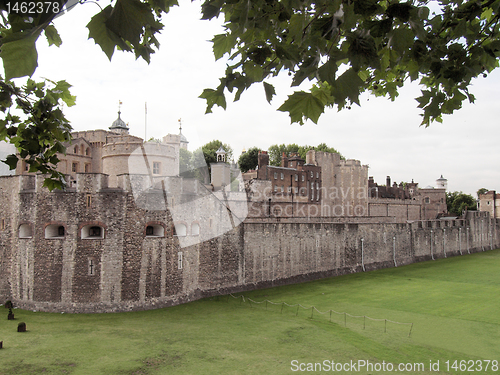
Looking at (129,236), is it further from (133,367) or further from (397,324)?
(397,324)

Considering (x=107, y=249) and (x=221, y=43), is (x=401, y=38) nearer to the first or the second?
(x=221, y=43)

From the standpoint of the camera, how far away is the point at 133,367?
38.5ft

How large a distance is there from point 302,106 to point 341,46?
788mm

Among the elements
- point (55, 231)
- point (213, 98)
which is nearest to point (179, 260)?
point (55, 231)

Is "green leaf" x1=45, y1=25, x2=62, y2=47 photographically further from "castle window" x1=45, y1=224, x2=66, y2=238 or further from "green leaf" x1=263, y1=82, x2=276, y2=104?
"castle window" x1=45, y1=224, x2=66, y2=238

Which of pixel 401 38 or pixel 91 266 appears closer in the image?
pixel 401 38

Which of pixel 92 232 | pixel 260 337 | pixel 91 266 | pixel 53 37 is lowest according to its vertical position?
pixel 260 337

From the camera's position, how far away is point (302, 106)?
3.09 m

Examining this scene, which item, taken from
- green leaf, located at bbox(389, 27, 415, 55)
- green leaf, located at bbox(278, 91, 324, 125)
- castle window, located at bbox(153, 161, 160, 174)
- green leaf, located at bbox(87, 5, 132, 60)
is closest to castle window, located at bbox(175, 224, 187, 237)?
castle window, located at bbox(153, 161, 160, 174)

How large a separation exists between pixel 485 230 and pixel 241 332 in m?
47.9

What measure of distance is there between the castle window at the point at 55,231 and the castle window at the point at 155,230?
3.75 meters

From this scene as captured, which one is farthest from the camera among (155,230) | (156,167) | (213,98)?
(156,167)

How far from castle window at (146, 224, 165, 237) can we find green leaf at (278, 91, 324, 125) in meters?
16.2

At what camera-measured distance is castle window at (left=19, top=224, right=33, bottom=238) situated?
1839cm
